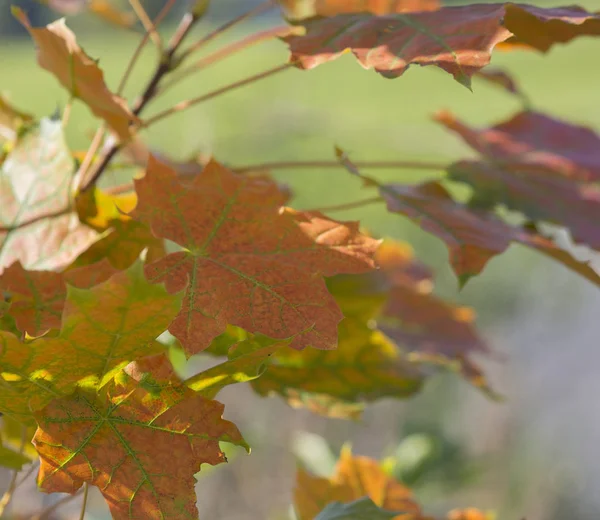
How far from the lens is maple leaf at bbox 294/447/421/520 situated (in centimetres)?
53

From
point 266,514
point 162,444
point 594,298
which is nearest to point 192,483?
point 162,444

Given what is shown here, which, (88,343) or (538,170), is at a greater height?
(88,343)

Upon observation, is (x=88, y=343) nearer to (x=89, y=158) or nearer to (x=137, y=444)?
(x=137, y=444)

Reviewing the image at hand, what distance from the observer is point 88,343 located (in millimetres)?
289

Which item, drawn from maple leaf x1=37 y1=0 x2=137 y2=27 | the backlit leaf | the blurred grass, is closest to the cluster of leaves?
the backlit leaf

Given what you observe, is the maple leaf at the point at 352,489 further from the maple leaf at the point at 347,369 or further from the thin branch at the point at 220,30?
the thin branch at the point at 220,30

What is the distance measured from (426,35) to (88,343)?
0.23 metres

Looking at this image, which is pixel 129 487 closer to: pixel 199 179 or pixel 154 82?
pixel 199 179

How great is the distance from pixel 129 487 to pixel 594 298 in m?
2.70

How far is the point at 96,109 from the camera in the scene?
1.41 feet

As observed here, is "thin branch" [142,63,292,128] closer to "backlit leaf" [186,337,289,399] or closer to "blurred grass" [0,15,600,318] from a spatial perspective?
"backlit leaf" [186,337,289,399]

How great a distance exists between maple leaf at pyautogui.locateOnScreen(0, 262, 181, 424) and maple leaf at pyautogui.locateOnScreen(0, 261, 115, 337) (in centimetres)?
6

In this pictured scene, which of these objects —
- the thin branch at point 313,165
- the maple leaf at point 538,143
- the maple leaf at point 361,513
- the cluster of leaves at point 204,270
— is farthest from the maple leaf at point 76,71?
the maple leaf at point 538,143

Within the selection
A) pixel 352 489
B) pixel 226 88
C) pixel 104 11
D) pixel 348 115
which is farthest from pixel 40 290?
pixel 348 115
